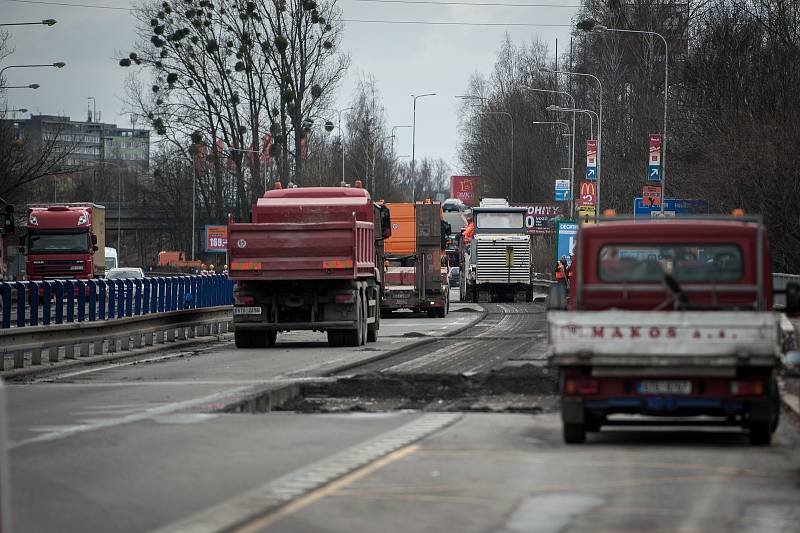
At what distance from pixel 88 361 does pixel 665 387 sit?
594 inches

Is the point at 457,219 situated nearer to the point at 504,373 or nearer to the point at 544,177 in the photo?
the point at 544,177

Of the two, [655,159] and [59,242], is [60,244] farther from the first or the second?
[655,159]

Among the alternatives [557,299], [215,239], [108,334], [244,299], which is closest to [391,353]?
[244,299]

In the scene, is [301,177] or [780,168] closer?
[780,168]

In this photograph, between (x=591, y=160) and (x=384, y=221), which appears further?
(x=591, y=160)

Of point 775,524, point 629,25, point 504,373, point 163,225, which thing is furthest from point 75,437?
point 163,225

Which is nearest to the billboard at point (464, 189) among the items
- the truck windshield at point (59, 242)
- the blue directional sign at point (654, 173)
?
the truck windshield at point (59, 242)

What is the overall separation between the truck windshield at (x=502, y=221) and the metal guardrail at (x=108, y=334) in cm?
3021

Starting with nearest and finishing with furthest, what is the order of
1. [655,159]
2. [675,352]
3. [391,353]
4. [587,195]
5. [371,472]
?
[371,472]
[675,352]
[391,353]
[655,159]
[587,195]

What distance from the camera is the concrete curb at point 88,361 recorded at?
77.4 feet

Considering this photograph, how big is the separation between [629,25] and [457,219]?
132ft

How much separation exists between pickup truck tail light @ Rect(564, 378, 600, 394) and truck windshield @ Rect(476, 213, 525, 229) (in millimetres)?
53921

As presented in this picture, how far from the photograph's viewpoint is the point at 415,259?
48.7 m

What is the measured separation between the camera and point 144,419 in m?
16.0
